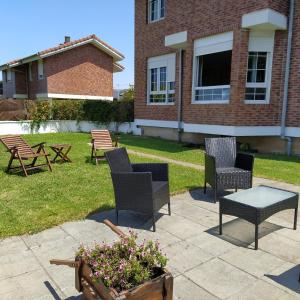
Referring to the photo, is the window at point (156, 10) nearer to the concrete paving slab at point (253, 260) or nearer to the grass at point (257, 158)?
the grass at point (257, 158)

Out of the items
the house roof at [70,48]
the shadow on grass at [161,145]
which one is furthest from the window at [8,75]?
the shadow on grass at [161,145]

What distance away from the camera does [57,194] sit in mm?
6082

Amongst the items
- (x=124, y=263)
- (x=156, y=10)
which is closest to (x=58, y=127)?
(x=156, y=10)

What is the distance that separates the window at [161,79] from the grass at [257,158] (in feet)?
6.92

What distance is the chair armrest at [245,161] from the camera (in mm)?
6035

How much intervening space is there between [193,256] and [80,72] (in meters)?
24.8

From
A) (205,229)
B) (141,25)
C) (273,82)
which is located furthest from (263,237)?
(141,25)

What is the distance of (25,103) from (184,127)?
10.3 m

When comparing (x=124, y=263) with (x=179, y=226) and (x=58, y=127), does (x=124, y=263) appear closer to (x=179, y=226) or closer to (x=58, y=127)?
(x=179, y=226)

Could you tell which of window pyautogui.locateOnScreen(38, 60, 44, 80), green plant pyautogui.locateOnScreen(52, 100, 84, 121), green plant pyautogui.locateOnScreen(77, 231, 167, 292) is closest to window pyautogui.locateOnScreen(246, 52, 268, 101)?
green plant pyautogui.locateOnScreen(77, 231, 167, 292)

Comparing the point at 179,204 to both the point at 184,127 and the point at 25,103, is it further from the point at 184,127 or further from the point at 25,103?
the point at 25,103

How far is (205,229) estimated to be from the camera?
14.6ft

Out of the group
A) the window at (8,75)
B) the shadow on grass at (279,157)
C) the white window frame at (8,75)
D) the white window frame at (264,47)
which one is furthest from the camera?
the window at (8,75)

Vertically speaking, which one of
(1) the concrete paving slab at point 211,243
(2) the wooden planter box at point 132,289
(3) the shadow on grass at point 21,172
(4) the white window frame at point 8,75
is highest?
(4) the white window frame at point 8,75
